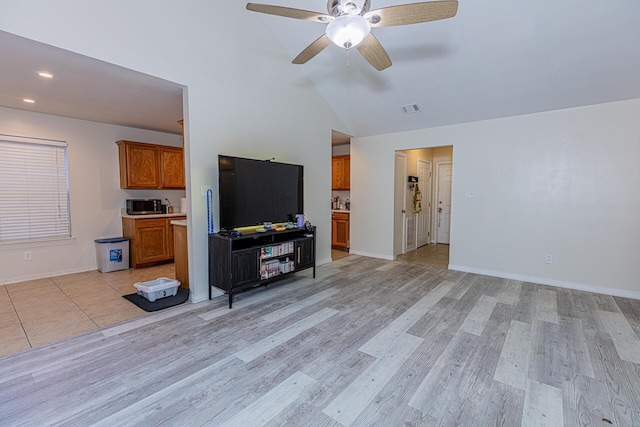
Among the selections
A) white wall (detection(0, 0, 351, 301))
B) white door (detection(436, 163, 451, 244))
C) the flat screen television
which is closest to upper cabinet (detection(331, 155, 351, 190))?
white wall (detection(0, 0, 351, 301))

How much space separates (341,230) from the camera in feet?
21.9

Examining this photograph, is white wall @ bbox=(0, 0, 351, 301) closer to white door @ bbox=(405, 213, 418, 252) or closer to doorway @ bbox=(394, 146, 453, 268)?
doorway @ bbox=(394, 146, 453, 268)

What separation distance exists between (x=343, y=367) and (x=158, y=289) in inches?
97.6

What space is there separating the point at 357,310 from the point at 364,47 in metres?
2.63

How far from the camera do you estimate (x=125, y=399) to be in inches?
72.6

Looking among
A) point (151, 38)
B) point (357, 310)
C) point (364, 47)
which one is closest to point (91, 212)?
point (151, 38)

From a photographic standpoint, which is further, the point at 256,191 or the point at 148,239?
the point at 148,239

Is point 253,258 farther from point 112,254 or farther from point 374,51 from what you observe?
point 112,254

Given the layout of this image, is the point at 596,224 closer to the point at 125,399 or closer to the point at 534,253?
the point at 534,253

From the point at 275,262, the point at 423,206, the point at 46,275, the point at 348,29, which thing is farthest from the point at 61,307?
the point at 423,206

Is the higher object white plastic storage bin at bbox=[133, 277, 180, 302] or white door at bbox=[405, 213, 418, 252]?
white door at bbox=[405, 213, 418, 252]

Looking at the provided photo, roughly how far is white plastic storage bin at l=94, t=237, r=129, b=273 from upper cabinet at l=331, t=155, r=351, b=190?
14.6 feet

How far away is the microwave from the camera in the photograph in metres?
5.17

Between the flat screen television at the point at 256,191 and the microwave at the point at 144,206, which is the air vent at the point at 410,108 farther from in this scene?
the microwave at the point at 144,206
